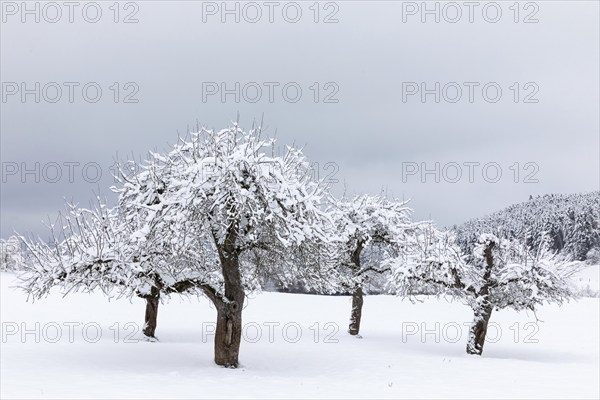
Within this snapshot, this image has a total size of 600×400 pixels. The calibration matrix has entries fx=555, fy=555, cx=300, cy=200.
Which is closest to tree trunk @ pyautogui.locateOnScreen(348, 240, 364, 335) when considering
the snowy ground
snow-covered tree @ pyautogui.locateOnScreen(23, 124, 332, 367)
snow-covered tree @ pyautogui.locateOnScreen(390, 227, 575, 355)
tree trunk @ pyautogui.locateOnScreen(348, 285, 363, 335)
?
tree trunk @ pyautogui.locateOnScreen(348, 285, 363, 335)

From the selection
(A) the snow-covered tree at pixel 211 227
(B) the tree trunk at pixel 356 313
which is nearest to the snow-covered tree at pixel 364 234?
(B) the tree trunk at pixel 356 313

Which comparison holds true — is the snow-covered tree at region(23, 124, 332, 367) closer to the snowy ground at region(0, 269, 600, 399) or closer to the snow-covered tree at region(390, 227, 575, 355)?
the snowy ground at region(0, 269, 600, 399)

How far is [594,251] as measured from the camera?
99.3 metres

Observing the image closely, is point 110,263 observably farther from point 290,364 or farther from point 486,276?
point 486,276

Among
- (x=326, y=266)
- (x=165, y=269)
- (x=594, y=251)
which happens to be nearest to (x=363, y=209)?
(x=326, y=266)

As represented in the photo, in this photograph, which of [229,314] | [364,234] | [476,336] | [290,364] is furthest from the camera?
[364,234]

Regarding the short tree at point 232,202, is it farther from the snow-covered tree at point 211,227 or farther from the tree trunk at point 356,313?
the tree trunk at point 356,313

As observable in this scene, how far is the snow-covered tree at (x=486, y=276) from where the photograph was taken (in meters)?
21.5

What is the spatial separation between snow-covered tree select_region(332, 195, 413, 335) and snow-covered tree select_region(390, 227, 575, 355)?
4.51 metres

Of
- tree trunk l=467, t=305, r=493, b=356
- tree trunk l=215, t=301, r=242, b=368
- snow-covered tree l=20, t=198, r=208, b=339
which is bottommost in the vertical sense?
tree trunk l=467, t=305, r=493, b=356

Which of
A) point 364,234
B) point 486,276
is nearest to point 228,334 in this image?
point 486,276

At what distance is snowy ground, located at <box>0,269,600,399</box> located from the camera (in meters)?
12.4

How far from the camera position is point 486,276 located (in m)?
22.9

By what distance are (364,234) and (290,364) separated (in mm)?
11985
